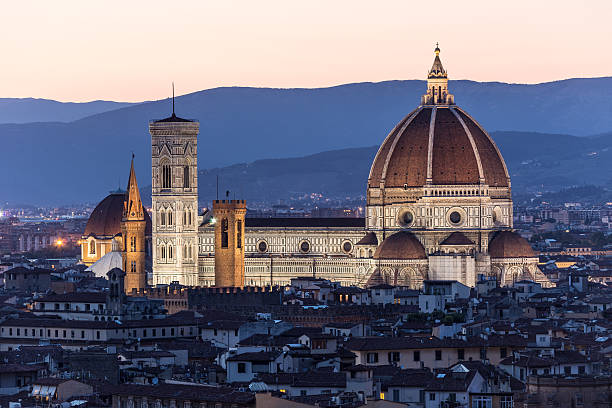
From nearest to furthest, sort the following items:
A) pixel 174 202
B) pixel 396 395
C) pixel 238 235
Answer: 1. pixel 396 395
2. pixel 238 235
3. pixel 174 202

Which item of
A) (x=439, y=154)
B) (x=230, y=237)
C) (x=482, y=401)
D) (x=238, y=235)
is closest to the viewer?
(x=482, y=401)

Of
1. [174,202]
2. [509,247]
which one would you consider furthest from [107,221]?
[509,247]

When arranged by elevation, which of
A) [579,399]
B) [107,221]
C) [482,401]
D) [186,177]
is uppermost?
[186,177]

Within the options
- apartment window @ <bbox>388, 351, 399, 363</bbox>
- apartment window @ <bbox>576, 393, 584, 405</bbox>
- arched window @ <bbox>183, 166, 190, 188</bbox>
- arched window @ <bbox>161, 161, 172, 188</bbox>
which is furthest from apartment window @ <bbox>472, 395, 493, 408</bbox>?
arched window @ <bbox>161, 161, 172, 188</bbox>

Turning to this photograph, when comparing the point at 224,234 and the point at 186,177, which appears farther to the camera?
the point at 186,177

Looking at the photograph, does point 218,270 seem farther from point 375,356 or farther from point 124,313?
point 375,356

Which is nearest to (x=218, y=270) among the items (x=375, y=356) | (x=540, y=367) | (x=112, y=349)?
(x=112, y=349)

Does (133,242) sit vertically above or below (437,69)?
below

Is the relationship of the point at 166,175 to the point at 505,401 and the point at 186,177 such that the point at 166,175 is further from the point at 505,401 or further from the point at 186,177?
the point at 505,401
